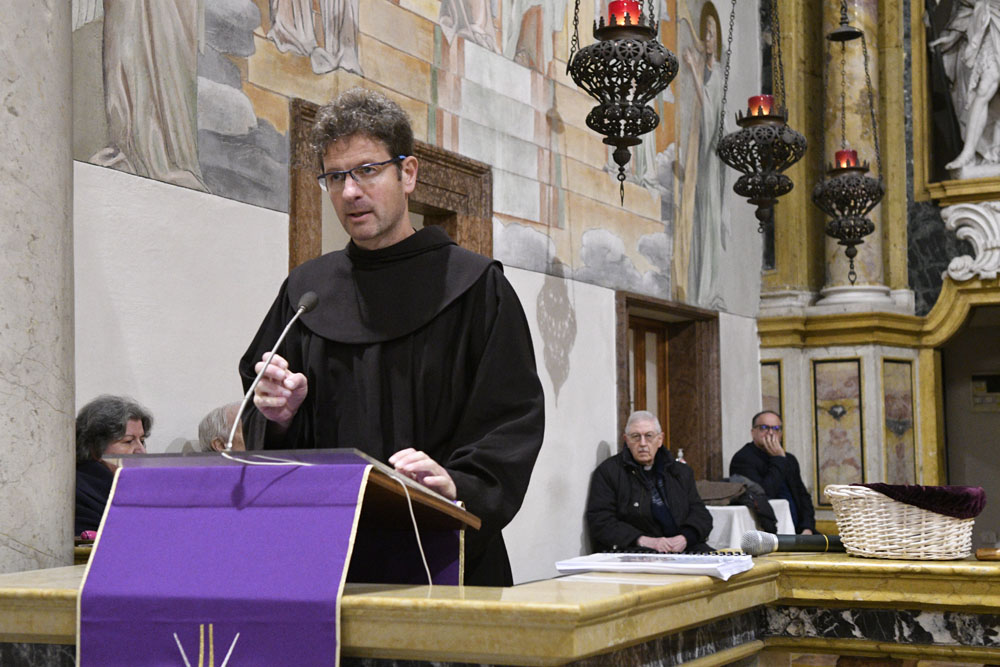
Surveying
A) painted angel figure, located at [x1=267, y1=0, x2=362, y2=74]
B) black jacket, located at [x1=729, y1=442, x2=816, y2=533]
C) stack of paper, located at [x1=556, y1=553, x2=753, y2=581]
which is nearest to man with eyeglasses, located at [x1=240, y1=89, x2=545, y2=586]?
stack of paper, located at [x1=556, y1=553, x2=753, y2=581]

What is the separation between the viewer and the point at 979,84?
11.1m

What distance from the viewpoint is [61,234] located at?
3217 millimetres

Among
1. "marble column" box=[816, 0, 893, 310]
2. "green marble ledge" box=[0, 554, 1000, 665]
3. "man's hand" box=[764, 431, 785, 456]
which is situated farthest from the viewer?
"marble column" box=[816, 0, 893, 310]

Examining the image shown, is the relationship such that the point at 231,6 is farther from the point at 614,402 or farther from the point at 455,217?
the point at 614,402

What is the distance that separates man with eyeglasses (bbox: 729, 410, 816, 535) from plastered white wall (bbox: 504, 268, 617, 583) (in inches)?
68.1

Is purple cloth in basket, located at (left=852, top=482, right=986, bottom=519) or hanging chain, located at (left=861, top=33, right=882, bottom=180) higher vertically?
hanging chain, located at (left=861, top=33, right=882, bottom=180)

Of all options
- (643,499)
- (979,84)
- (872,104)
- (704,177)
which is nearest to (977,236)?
(979,84)

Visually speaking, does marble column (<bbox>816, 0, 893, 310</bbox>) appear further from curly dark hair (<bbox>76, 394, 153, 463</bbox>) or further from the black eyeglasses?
the black eyeglasses

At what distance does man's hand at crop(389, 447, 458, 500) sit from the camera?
2311 mm

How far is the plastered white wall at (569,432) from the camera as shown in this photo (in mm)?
7656

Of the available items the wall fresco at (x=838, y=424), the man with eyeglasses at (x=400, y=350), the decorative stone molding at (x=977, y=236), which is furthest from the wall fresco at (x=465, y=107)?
the man with eyeglasses at (x=400, y=350)

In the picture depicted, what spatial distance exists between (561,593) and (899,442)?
946cm

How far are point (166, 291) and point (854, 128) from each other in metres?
7.87

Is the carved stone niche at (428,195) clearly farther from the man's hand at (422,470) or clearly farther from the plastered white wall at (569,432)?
the man's hand at (422,470)
